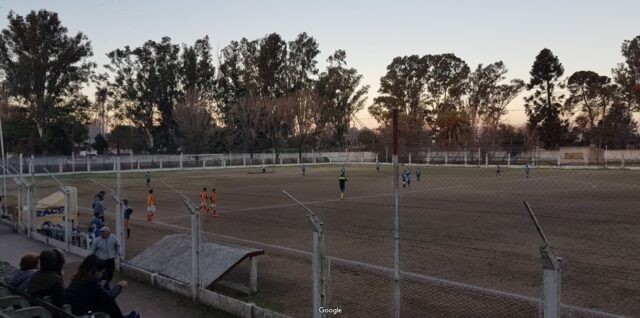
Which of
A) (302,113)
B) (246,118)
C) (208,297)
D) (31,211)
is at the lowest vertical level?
(208,297)

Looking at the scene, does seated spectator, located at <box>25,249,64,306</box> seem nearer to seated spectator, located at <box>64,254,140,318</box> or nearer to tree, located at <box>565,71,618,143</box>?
seated spectator, located at <box>64,254,140,318</box>

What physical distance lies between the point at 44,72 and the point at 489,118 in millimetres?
62739

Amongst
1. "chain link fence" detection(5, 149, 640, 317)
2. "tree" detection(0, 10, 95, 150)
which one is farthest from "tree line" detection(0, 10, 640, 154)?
"chain link fence" detection(5, 149, 640, 317)

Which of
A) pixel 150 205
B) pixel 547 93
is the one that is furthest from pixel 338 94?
pixel 150 205

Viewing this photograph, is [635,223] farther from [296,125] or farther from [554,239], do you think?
[296,125]

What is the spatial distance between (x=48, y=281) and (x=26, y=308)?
105 cm

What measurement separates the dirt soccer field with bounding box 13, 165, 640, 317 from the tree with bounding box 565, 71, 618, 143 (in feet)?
187

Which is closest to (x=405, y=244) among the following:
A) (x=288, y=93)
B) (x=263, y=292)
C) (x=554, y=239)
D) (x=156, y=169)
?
(x=554, y=239)

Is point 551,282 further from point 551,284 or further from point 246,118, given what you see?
point 246,118

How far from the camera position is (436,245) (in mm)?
13430

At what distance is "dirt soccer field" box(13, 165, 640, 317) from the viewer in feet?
27.8

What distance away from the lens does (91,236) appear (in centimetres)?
1270

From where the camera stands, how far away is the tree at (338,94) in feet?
316

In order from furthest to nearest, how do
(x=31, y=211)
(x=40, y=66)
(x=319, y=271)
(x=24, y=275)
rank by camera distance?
(x=40, y=66), (x=31, y=211), (x=24, y=275), (x=319, y=271)
